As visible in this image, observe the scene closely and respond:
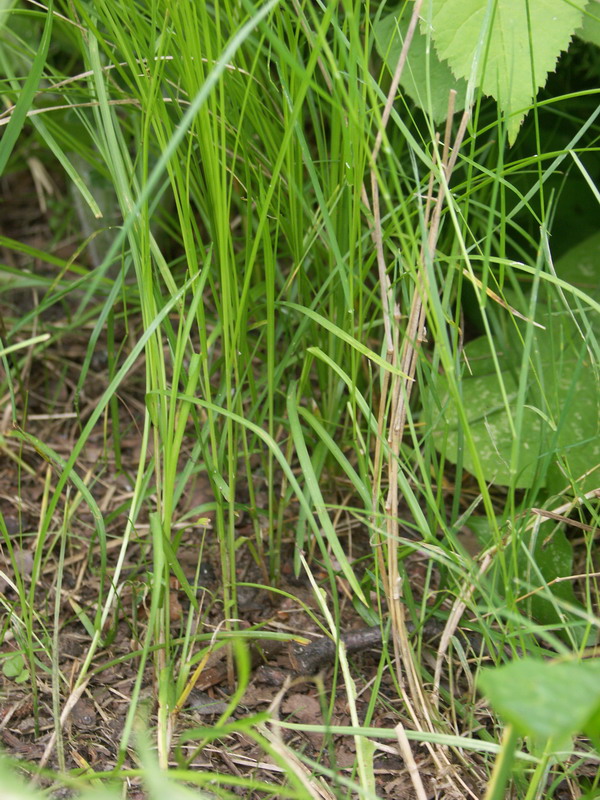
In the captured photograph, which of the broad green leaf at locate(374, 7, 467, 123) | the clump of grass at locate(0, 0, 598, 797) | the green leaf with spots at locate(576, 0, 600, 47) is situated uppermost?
the green leaf with spots at locate(576, 0, 600, 47)

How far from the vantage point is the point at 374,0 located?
1.28m

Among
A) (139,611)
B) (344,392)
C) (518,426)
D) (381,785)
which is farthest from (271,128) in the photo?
(381,785)

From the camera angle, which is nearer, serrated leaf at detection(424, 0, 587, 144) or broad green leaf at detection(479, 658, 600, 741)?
broad green leaf at detection(479, 658, 600, 741)

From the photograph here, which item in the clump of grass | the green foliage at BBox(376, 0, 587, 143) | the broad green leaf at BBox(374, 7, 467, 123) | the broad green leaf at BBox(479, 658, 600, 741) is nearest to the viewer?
the broad green leaf at BBox(479, 658, 600, 741)

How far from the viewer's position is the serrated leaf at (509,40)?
91 cm

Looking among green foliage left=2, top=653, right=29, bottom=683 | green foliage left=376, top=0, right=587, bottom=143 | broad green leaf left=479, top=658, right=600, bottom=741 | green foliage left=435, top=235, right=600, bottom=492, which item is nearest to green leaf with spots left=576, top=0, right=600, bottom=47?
green foliage left=376, top=0, right=587, bottom=143

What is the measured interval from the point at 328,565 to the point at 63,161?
0.60 metres

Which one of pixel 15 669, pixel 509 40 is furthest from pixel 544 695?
pixel 509 40

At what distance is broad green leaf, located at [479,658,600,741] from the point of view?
1.62ft

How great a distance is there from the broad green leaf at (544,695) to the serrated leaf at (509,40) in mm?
623

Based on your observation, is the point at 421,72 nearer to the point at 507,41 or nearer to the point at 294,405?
the point at 507,41

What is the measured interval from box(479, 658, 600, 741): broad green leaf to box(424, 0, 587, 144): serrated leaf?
623 millimetres

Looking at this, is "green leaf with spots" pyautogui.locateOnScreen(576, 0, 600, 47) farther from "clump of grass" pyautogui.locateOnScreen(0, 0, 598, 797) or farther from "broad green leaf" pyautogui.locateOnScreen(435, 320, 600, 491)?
"broad green leaf" pyautogui.locateOnScreen(435, 320, 600, 491)

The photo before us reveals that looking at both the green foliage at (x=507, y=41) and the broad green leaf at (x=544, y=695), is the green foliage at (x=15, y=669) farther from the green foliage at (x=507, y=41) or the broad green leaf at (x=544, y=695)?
the green foliage at (x=507, y=41)
